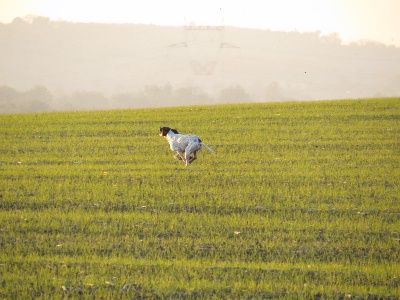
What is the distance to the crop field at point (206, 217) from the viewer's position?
37.0ft

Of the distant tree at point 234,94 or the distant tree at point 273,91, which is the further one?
the distant tree at point 273,91

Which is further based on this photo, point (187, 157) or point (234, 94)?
point (234, 94)

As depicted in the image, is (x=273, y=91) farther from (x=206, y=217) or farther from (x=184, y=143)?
(x=206, y=217)

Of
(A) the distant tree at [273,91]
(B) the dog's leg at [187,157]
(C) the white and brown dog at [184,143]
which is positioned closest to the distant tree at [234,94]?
(A) the distant tree at [273,91]

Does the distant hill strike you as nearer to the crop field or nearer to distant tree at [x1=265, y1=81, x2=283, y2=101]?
distant tree at [x1=265, y1=81, x2=283, y2=101]

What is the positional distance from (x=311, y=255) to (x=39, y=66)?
173m

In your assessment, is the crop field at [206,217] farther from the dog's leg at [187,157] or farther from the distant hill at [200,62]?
the distant hill at [200,62]

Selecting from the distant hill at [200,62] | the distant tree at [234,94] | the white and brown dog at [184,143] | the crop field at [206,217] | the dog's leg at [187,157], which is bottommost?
the crop field at [206,217]

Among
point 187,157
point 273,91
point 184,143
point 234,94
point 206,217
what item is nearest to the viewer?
point 206,217

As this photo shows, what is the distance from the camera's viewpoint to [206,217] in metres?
Answer: 15.7

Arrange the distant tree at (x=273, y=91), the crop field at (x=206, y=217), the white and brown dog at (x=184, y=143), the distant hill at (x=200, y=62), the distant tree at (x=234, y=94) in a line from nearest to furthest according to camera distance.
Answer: the crop field at (x=206, y=217), the white and brown dog at (x=184, y=143), the distant tree at (x=234, y=94), the distant tree at (x=273, y=91), the distant hill at (x=200, y=62)

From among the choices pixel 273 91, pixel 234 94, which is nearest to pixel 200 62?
pixel 273 91

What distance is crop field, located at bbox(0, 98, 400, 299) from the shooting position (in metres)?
11.3

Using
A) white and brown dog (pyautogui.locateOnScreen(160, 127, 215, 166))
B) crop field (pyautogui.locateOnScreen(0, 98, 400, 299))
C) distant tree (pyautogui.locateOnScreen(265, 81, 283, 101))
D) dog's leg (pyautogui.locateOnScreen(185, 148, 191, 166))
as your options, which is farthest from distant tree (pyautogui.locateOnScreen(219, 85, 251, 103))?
white and brown dog (pyautogui.locateOnScreen(160, 127, 215, 166))
